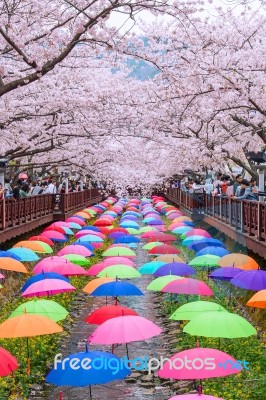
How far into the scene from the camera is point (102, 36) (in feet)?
41.6

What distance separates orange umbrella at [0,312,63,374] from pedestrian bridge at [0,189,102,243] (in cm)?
1355

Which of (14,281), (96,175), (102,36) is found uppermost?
(102,36)

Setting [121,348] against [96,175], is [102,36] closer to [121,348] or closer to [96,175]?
[121,348]

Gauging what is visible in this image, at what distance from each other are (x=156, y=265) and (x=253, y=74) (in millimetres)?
5657

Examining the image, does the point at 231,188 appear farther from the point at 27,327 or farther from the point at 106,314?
the point at 27,327

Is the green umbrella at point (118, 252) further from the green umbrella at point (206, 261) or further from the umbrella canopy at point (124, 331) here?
the umbrella canopy at point (124, 331)

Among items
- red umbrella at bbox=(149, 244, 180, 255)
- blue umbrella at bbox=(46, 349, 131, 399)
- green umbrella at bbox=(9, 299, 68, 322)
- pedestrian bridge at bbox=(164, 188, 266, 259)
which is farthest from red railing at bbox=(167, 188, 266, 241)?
blue umbrella at bbox=(46, 349, 131, 399)

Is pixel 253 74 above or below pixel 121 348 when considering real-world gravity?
above

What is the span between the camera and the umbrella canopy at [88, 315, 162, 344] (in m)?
9.14

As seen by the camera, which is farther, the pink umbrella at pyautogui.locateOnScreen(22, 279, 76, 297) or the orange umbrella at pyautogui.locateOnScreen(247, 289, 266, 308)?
the pink umbrella at pyautogui.locateOnScreen(22, 279, 76, 297)

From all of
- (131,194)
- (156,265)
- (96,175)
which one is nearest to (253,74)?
(156,265)

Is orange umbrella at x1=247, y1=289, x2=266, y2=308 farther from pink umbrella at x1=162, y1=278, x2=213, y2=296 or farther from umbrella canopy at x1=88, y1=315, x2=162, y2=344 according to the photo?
umbrella canopy at x1=88, y1=315, x2=162, y2=344

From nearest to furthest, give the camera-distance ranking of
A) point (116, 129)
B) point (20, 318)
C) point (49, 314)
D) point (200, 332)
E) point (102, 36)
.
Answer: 1. point (200, 332)
2. point (20, 318)
3. point (49, 314)
4. point (102, 36)
5. point (116, 129)

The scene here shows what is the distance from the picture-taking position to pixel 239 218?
24844 millimetres
